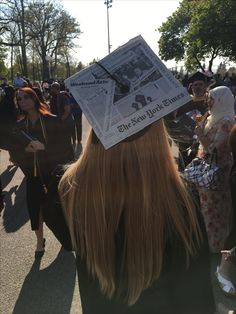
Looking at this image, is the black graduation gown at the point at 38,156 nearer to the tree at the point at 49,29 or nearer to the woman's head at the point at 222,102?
the woman's head at the point at 222,102

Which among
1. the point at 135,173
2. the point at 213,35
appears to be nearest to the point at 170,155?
the point at 135,173

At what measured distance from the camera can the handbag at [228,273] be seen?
3.68 m

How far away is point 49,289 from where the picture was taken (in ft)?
13.0

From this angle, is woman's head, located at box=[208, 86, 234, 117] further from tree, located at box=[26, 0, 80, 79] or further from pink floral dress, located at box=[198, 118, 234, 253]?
tree, located at box=[26, 0, 80, 79]

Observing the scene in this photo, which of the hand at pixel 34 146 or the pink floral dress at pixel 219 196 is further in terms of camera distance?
the hand at pixel 34 146

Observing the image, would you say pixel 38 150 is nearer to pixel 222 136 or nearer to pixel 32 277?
pixel 32 277

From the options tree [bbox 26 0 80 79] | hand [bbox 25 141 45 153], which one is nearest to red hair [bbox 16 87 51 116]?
hand [bbox 25 141 45 153]

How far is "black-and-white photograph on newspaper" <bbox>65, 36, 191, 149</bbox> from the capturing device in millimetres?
1474

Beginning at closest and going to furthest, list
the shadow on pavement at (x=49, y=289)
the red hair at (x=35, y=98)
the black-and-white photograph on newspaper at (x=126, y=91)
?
the black-and-white photograph on newspaper at (x=126, y=91) → the shadow on pavement at (x=49, y=289) → the red hair at (x=35, y=98)

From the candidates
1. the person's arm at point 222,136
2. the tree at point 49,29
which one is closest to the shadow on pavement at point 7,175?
the person's arm at point 222,136

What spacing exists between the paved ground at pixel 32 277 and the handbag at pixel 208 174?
31.7 inches

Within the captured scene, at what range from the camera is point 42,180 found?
4.63m

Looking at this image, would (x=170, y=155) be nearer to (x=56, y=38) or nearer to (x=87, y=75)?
(x=87, y=75)

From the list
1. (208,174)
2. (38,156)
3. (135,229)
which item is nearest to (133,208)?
(135,229)
